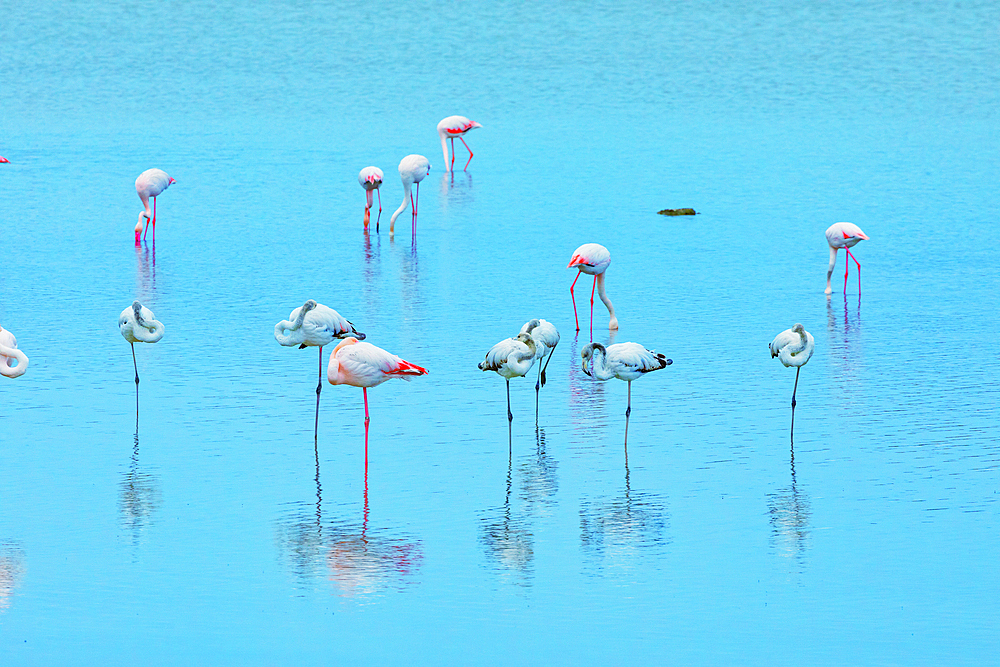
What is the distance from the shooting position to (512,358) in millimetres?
8172

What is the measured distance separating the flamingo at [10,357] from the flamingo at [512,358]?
2.62 m

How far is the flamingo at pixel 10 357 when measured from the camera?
841cm

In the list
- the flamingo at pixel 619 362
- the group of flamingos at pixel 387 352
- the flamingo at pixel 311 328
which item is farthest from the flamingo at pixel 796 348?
the flamingo at pixel 311 328

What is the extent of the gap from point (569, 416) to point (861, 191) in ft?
33.2

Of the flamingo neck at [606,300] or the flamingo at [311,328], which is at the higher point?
the flamingo neck at [606,300]

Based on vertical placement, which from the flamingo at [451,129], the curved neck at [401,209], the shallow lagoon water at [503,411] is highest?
the flamingo at [451,129]

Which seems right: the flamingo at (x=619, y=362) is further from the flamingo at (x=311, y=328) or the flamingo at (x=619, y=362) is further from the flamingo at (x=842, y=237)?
the flamingo at (x=842, y=237)

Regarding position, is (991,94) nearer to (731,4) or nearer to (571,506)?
(731,4)

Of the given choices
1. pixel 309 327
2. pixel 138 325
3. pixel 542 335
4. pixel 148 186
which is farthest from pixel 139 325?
pixel 148 186

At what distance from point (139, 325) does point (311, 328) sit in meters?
1.02

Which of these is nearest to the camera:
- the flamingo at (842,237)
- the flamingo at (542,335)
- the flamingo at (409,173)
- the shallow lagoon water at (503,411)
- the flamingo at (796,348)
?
the shallow lagoon water at (503,411)

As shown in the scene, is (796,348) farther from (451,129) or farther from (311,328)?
(451,129)

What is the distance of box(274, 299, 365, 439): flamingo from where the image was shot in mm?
8656

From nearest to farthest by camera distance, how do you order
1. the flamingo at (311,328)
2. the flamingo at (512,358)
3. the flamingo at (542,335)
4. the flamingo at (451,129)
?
the flamingo at (512,358) → the flamingo at (542,335) → the flamingo at (311,328) → the flamingo at (451,129)
